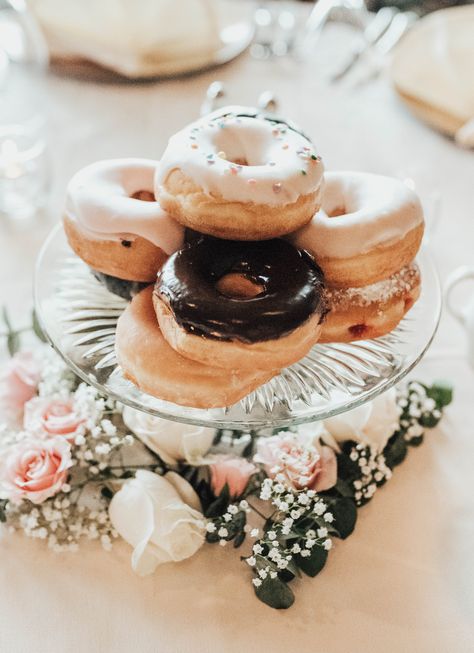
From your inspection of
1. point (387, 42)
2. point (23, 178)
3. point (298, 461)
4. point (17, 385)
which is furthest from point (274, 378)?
point (387, 42)

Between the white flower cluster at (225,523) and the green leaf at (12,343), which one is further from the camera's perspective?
the green leaf at (12,343)

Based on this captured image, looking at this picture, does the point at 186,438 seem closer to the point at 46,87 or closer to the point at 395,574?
the point at 395,574

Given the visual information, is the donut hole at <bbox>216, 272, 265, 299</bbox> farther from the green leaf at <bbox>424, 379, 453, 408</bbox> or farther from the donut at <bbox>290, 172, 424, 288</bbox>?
the green leaf at <bbox>424, 379, 453, 408</bbox>

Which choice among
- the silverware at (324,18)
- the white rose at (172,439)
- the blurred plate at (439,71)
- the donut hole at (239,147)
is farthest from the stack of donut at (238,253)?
the silverware at (324,18)

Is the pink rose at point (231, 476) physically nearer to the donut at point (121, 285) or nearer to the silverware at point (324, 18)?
the donut at point (121, 285)

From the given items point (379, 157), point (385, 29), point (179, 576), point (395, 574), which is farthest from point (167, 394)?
point (385, 29)
